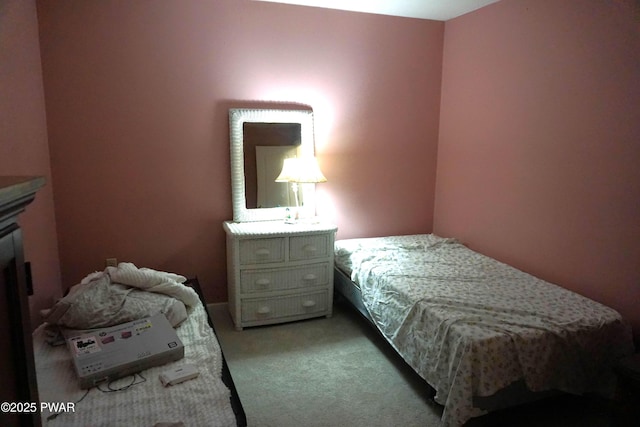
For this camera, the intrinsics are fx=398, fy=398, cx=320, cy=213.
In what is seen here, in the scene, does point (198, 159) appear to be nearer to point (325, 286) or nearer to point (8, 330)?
Result: point (325, 286)

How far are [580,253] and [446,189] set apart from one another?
1342 mm

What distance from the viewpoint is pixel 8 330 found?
0.75 meters

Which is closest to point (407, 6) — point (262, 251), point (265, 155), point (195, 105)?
point (265, 155)

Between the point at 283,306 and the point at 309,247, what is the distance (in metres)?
0.48

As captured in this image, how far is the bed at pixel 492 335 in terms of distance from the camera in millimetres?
1759

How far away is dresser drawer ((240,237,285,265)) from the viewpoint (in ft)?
9.14

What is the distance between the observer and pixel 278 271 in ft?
9.45

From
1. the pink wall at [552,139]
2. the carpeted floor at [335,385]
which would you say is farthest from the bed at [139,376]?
the pink wall at [552,139]

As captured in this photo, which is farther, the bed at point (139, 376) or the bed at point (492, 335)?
the bed at point (492, 335)

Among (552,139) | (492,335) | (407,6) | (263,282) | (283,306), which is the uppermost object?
(407,6)

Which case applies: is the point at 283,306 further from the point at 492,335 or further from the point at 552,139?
the point at 552,139

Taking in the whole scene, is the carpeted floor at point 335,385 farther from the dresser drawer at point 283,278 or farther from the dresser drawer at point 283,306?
the dresser drawer at point 283,278

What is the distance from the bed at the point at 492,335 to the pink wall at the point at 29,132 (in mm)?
2062

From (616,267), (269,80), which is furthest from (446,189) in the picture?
(269,80)
